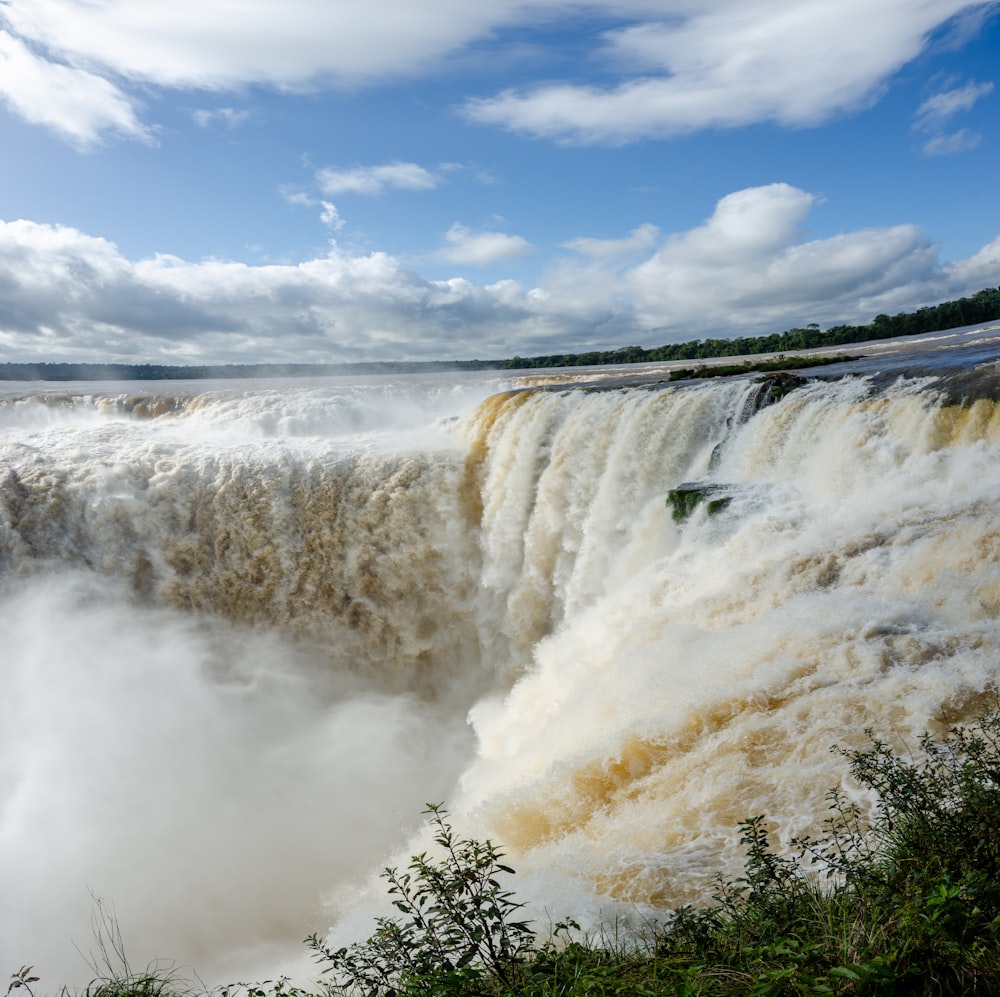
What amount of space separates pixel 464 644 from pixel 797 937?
1109 cm

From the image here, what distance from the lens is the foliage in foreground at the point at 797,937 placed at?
2.30 m

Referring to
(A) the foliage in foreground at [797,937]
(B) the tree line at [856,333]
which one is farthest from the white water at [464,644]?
(B) the tree line at [856,333]

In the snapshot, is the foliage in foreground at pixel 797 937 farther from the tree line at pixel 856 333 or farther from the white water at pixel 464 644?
the tree line at pixel 856 333

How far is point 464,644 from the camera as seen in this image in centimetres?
1362

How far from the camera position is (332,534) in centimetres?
1434

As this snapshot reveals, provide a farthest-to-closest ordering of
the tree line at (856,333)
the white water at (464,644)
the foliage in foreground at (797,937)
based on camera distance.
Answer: the tree line at (856,333)
the white water at (464,644)
the foliage in foreground at (797,937)

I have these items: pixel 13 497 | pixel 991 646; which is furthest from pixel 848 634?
pixel 13 497

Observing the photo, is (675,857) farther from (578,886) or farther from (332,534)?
(332,534)

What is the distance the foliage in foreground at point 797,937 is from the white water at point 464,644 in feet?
3.82

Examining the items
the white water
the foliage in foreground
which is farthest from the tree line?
the foliage in foreground

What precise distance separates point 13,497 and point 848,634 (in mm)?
15595

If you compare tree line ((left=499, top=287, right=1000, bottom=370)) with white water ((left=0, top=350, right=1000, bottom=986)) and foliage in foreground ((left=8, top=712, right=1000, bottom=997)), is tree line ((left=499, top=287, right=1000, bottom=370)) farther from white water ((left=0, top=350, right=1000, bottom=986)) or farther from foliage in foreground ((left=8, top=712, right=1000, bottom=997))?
foliage in foreground ((left=8, top=712, right=1000, bottom=997))

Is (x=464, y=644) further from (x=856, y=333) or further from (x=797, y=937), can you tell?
(x=856, y=333)

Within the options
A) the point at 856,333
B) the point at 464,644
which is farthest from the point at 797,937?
the point at 856,333
